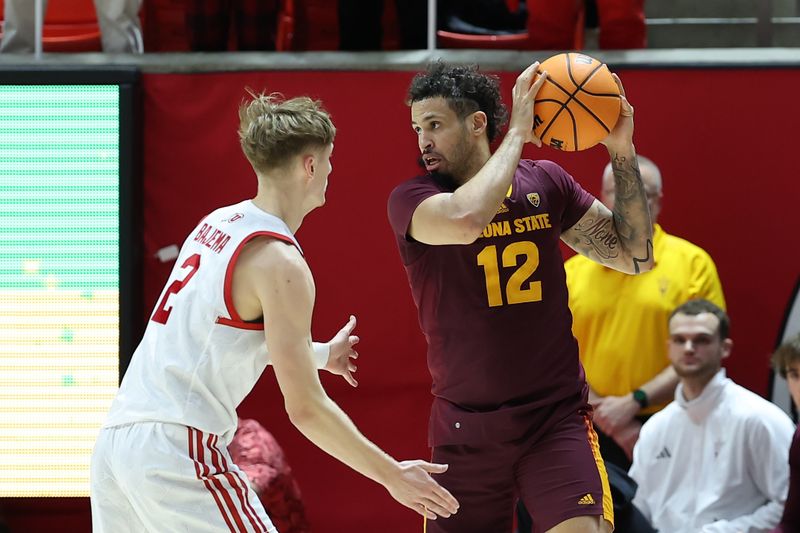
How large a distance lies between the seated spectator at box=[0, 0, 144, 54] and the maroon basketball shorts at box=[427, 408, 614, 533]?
3.92 m

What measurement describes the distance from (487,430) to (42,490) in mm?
3475

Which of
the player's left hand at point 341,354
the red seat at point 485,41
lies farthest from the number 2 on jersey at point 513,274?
the red seat at point 485,41

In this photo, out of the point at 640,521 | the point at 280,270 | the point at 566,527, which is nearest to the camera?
the point at 280,270

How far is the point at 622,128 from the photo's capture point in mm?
4406

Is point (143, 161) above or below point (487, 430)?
above

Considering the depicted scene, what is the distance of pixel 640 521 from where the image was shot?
5.50m

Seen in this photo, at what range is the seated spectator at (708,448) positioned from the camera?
5562 millimetres

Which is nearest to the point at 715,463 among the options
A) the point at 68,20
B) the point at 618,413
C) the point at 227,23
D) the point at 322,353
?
the point at 618,413

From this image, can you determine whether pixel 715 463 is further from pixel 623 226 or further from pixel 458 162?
pixel 458 162

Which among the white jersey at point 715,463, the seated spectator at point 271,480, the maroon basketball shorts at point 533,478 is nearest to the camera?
the maroon basketball shorts at point 533,478

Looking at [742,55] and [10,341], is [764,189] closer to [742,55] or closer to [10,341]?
[742,55]

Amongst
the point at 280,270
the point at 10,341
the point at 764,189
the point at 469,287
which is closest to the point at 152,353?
the point at 280,270

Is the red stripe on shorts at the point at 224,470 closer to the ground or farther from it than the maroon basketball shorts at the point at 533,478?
farther from it

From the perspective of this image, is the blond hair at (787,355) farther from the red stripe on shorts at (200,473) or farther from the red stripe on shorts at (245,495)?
the red stripe on shorts at (200,473)
